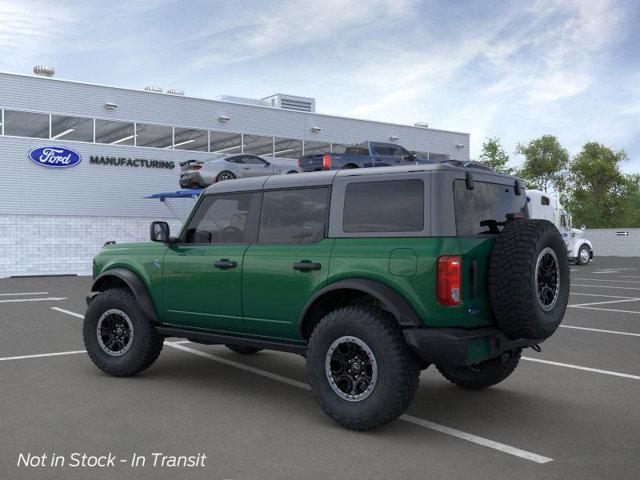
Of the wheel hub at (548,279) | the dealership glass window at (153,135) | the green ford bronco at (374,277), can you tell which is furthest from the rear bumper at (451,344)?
the dealership glass window at (153,135)

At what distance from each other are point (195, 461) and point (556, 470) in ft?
7.42

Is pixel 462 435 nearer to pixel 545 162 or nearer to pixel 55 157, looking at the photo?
pixel 55 157

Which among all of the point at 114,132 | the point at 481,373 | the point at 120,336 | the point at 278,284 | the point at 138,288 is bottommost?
the point at 481,373

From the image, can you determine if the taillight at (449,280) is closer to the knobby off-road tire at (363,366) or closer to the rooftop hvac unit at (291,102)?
the knobby off-road tire at (363,366)

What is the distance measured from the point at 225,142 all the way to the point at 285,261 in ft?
87.8

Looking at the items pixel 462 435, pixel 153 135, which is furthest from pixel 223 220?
pixel 153 135

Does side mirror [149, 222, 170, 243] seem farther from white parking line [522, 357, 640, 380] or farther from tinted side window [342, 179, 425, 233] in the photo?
white parking line [522, 357, 640, 380]

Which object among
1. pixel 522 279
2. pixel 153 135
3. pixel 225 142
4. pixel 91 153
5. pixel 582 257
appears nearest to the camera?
pixel 522 279

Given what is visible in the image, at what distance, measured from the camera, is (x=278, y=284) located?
5.63 metres

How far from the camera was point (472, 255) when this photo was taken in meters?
4.91

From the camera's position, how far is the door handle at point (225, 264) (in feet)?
19.7

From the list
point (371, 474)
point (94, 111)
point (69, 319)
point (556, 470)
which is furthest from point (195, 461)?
point (94, 111)

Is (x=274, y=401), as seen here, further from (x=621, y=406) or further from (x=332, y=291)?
(x=621, y=406)

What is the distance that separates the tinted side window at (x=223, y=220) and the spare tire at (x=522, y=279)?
87.9 inches
